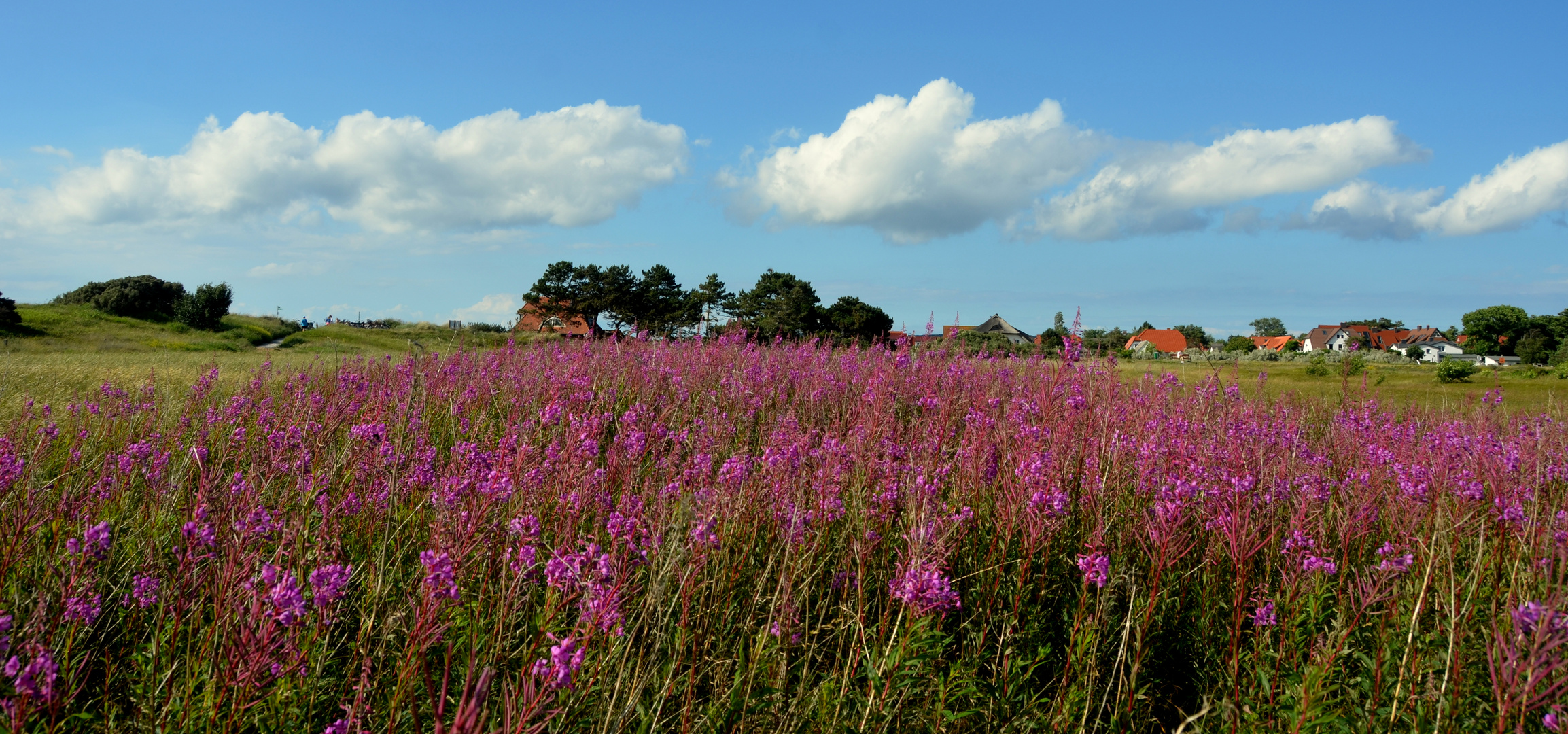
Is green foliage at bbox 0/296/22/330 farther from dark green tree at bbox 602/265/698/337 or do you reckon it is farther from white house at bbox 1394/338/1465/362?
white house at bbox 1394/338/1465/362

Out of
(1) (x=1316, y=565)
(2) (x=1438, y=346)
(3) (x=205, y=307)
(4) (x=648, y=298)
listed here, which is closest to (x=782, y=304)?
(4) (x=648, y=298)

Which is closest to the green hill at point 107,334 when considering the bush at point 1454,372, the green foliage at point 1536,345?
the bush at point 1454,372

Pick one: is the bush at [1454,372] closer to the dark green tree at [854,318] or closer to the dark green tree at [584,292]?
the dark green tree at [854,318]

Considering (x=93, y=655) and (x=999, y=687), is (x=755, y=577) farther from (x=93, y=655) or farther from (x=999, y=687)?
(x=93, y=655)

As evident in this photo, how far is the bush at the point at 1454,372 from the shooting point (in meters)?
15.9

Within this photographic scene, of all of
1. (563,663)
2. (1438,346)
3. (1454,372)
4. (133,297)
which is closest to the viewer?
(563,663)

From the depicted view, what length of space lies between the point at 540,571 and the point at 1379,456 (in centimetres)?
499

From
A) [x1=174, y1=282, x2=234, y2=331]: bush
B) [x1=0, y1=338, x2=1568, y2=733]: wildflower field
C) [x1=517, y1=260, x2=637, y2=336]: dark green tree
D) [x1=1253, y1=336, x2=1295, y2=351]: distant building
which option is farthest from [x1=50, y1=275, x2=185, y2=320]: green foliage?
[x1=1253, y1=336, x2=1295, y2=351]: distant building

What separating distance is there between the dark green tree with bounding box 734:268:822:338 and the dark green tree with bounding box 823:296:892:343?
1.26 meters

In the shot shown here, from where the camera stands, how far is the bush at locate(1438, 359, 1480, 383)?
52.1 ft

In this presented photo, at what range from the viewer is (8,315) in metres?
30.3

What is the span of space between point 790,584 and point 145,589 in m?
2.07

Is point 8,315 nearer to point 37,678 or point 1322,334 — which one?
point 37,678

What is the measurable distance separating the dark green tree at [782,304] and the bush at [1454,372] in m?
36.7
